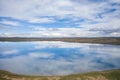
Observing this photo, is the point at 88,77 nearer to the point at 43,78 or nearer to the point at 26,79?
the point at 43,78

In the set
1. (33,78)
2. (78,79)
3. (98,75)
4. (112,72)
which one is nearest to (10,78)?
(33,78)

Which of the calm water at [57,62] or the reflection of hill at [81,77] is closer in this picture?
the reflection of hill at [81,77]

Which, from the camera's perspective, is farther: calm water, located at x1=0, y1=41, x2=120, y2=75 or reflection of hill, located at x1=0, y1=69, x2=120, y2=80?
calm water, located at x1=0, y1=41, x2=120, y2=75

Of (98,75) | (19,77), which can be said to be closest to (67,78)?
(98,75)

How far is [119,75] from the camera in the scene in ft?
89.9

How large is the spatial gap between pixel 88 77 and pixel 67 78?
3279 mm

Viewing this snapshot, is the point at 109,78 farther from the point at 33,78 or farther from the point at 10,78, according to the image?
the point at 10,78

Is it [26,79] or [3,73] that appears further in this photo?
[3,73]

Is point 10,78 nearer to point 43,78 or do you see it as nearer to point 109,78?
point 43,78

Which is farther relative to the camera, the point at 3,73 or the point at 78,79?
the point at 3,73

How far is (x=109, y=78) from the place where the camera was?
87.6 ft

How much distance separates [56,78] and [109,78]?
820cm

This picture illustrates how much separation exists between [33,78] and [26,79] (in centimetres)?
106

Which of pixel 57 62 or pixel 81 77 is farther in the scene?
pixel 57 62
